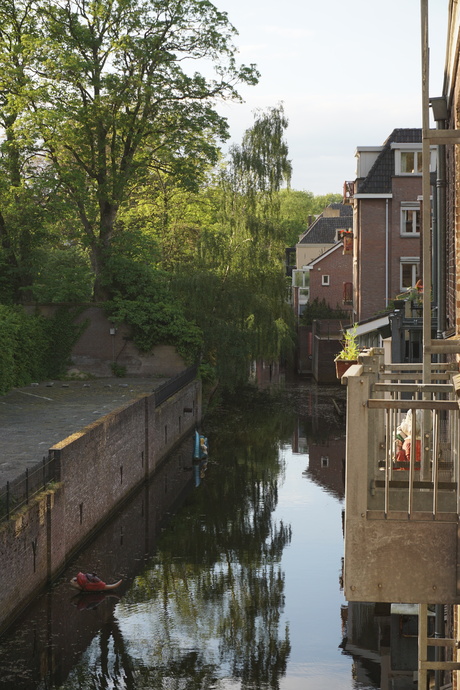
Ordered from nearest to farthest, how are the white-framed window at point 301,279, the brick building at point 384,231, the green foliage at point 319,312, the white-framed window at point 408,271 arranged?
the brick building at point 384,231, the white-framed window at point 408,271, the green foliage at point 319,312, the white-framed window at point 301,279

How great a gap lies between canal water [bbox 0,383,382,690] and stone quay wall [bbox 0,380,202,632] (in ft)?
1.36

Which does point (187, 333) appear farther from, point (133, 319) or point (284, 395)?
point (284, 395)

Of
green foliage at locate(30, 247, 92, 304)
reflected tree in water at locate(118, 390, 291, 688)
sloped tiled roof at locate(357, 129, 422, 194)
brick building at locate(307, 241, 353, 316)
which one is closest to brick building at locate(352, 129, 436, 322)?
sloped tiled roof at locate(357, 129, 422, 194)

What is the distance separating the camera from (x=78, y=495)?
19516mm

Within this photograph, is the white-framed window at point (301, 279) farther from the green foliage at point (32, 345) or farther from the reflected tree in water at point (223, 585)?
the reflected tree in water at point (223, 585)

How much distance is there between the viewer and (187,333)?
127 ft

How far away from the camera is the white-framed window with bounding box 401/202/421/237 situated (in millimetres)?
42531

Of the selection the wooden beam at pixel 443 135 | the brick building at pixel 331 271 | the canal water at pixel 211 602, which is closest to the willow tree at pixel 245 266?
the canal water at pixel 211 602

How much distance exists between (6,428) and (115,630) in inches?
416

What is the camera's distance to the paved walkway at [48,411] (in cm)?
2102

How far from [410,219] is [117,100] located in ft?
47.7

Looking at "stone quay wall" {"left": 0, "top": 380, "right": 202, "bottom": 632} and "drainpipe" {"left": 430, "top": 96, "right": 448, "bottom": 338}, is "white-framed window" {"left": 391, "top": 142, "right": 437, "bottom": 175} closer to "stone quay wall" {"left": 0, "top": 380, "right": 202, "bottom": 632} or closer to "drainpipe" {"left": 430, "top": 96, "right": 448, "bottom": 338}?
"stone quay wall" {"left": 0, "top": 380, "right": 202, "bottom": 632}

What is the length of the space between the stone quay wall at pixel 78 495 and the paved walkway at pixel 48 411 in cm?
109

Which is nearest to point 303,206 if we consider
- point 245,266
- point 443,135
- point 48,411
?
point 245,266
